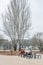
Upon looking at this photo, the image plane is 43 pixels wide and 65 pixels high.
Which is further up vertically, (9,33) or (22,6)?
(22,6)

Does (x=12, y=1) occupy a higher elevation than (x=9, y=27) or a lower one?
higher

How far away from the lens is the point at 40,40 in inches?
2121

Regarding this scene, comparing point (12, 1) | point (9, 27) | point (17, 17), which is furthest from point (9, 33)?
point (12, 1)

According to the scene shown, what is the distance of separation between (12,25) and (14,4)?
4.35 meters

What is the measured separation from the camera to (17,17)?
138 ft

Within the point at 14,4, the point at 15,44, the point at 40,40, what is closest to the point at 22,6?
the point at 14,4

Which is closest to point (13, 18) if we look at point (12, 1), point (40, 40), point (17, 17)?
point (17, 17)

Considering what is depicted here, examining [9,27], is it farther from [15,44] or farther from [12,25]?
[15,44]

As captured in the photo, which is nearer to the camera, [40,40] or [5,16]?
[5,16]

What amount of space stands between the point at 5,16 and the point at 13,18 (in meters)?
2.09

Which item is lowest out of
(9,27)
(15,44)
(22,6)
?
(15,44)

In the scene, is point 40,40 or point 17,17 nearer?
point 17,17

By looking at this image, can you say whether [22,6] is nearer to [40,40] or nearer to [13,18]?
[13,18]

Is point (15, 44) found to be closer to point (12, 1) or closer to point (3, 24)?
point (3, 24)
